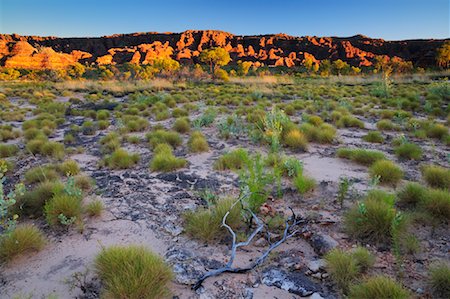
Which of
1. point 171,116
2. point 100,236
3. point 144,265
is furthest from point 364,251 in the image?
point 171,116

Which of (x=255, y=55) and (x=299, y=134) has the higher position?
(x=255, y=55)

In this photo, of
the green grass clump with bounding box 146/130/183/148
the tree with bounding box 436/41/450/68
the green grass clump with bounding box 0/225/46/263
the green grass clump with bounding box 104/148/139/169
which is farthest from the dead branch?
the tree with bounding box 436/41/450/68

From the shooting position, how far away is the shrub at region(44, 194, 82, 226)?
3191 millimetres

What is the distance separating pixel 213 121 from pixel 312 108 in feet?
13.1

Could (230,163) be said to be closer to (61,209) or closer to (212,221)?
(212,221)

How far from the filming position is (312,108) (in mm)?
10625

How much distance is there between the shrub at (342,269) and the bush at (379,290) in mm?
145

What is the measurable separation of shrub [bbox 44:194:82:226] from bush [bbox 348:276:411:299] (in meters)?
2.78

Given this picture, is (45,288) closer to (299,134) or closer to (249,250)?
(249,250)

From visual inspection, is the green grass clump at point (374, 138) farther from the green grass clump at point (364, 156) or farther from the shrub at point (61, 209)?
the shrub at point (61, 209)

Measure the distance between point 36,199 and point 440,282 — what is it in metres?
4.18

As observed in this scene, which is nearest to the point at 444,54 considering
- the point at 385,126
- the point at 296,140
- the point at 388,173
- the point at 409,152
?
the point at 385,126

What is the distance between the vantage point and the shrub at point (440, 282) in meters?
2.12

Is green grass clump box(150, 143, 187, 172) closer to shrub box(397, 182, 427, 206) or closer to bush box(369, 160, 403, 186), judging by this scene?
bush box(369, 160, 403, 186)
